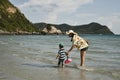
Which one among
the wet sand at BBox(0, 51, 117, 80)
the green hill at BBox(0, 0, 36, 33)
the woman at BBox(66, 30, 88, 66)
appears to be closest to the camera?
the wet sand at BBox(0, 51, 117, 80)

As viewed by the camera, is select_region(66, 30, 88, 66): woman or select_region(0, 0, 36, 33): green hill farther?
select_region(0, 0, 36, 33): green hill

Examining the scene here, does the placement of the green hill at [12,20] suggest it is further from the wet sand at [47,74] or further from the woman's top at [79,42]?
the wet sand at [47,74]

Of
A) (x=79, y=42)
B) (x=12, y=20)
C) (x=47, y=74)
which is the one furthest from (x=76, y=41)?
(x=12, y=20)

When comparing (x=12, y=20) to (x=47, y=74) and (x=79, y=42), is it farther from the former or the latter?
(x=47, y=74)

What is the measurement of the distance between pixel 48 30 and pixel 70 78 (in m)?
187

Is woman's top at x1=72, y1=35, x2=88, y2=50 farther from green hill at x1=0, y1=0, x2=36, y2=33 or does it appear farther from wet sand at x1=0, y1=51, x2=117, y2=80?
green hill at x1=0, y1=0, x2=36, y2=33

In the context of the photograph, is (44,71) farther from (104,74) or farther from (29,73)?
(104,74)

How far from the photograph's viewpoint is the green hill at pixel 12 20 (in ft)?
568

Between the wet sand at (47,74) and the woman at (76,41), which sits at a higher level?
the woman at (76,41)

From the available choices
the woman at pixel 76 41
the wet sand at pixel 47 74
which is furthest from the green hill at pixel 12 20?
the wet sand at pixel 47 74

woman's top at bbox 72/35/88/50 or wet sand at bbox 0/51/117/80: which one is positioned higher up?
woman's top at bbox 72/35/88/50

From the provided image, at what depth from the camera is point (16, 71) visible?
13.7 metres

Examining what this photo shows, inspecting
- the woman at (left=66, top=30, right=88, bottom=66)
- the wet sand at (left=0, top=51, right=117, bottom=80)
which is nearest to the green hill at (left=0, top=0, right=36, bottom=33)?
the woman at (left=66, top=30, right=88, bottom=66)

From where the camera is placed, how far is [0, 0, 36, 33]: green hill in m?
173
